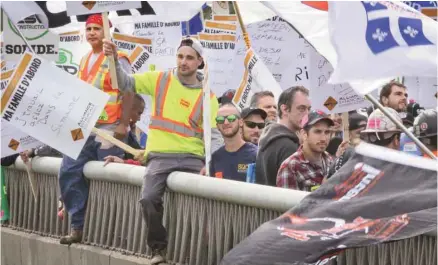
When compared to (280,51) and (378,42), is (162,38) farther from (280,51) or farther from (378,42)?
(378,42)

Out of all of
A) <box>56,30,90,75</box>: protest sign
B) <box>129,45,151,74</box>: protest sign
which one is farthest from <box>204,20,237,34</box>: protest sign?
<box>56,30,90,75</box>: protest sign

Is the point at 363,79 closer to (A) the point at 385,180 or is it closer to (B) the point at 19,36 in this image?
(A) the point at 385,180

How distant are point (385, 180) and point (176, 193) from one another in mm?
4700

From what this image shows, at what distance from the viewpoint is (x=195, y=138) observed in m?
12.5

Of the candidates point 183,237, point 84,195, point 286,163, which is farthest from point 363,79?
point 84,195

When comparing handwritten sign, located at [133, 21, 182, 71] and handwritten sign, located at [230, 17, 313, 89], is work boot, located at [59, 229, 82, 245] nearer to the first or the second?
handwritten sign, located at [133, 21, 182, 71]

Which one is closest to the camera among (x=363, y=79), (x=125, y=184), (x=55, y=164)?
(x=363, y=79)

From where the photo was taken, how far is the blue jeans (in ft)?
45.6

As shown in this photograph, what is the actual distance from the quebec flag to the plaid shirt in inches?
128

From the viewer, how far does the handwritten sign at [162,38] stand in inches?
656

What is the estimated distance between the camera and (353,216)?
24.9 feet

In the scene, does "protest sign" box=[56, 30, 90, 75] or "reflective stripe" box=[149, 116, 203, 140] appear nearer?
"reflective stripe" box=[149, 116, 203, 140]

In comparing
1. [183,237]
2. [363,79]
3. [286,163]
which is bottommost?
[183,237]

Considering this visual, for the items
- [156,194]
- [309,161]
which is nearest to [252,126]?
[156,194]
